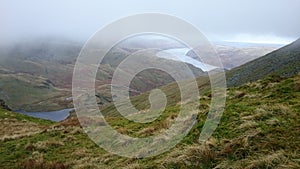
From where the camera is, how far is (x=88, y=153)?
52.5ft

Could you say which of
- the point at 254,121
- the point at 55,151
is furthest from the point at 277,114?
the point at 55,151

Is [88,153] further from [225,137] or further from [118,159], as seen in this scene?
[225,137]

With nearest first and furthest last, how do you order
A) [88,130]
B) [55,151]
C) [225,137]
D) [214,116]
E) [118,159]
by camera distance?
[225,137]
[118,159]
[214,116]
[55,151]
[88,130]

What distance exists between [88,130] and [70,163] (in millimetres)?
7603

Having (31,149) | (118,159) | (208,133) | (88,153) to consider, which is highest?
(208,133)

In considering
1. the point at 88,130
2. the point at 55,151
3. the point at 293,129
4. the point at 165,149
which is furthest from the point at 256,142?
the point at 88,130

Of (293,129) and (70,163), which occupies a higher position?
(293,129)

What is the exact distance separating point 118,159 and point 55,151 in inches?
218

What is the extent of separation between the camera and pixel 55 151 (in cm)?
1741

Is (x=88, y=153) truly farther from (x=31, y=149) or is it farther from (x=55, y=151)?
(x=31, y=149)

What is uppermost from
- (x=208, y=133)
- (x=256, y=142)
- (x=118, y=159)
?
(x=256, y=142)

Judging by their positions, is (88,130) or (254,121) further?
(88,130)

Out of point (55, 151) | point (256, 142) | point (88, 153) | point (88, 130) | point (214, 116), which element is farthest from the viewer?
point (88, 130)

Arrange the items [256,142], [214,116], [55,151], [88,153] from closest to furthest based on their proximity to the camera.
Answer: [256,142], [214,116], [88,153], [55,151]
